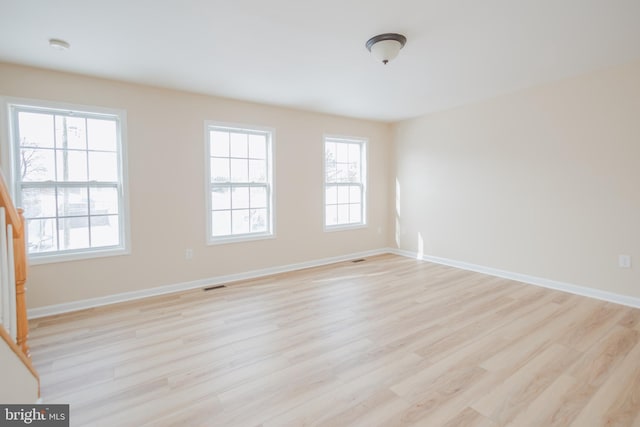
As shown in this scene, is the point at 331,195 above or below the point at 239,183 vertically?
below

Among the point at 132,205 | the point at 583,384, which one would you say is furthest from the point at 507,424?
the point at 132,205

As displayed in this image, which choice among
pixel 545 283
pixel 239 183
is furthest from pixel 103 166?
pixel 545 283

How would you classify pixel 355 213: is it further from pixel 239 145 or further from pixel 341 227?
pixel 239 145

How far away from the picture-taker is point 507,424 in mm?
1661

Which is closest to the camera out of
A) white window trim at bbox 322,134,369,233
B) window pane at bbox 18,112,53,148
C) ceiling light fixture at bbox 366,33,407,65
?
ceiling light fixture at bbox 366,33,407,65

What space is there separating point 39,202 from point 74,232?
426 mm

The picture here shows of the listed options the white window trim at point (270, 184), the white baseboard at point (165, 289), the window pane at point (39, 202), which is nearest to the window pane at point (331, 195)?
the white baseboard at point (165, 289)

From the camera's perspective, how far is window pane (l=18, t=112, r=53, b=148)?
306 cm

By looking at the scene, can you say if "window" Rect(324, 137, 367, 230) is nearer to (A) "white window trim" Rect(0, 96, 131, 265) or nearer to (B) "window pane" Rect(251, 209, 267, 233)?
(B) "window pane" Rect(251, 209, 267, 233)

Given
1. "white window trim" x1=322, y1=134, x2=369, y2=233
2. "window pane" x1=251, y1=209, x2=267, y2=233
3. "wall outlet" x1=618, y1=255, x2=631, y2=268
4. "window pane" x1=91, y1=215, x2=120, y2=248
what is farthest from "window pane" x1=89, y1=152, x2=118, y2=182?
"wall outlet" x1=618, y1=255, x2=631, y2=268

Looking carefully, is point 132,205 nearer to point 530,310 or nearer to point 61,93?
point 61,93

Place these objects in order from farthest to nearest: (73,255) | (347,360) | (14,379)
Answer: (73,255)
(347,360)
(14,379)

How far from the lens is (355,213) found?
573 cm

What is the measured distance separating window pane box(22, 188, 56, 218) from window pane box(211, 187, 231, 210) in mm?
1648
